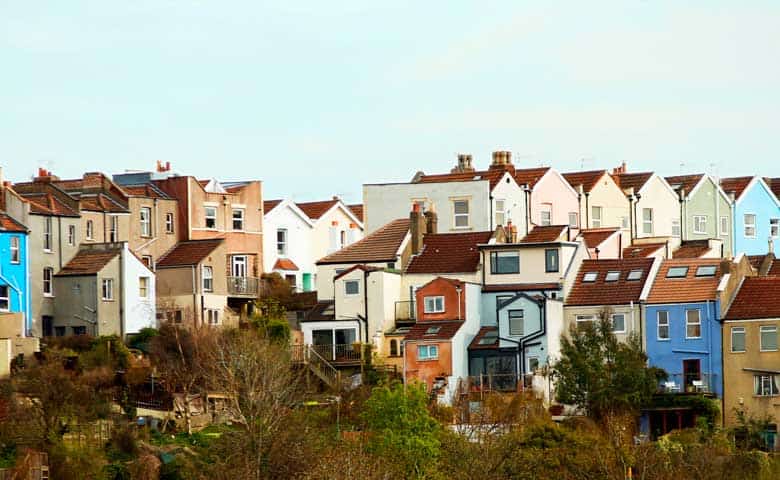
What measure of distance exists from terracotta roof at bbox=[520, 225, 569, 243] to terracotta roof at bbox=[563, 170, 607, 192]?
433 inches

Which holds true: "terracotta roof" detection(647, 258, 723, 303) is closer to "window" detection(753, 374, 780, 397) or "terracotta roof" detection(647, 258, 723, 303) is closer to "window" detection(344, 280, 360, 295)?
"window" detection(753, 374, 780, 397)

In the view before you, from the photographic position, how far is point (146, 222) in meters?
90.7

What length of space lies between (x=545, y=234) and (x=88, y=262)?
17.0m

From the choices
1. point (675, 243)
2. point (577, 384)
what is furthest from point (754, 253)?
point (577, 384)

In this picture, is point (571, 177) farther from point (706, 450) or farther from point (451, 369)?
point (706, 450)

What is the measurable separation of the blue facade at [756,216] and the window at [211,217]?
77.4 ft

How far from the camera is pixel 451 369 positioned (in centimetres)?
7944

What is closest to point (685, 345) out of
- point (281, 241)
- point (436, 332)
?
point (436, 332)

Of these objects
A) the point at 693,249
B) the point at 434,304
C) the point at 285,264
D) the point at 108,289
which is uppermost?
the point at 693,249

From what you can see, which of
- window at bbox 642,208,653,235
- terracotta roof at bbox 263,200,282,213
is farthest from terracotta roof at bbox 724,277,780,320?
terracotta roof at bbox 263,200,282,213

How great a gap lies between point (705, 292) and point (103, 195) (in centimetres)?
2500

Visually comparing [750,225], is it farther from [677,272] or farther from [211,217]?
[211,217]

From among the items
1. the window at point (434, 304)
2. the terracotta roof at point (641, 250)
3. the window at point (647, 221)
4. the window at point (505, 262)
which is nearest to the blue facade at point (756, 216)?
the window at point (647, 221)

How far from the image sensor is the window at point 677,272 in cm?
8138
